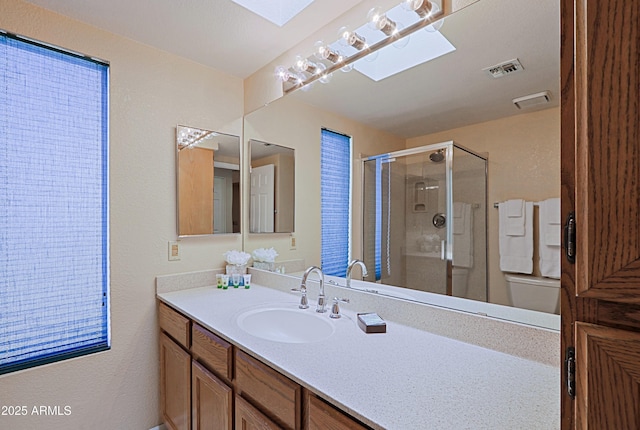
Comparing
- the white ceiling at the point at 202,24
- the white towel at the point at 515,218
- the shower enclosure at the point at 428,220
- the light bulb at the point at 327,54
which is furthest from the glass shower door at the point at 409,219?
the white ceiling at the point at 202,24

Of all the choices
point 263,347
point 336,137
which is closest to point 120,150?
A: point 336,137

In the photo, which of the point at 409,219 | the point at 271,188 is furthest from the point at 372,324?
the point at 271,188

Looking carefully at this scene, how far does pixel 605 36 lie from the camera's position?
45 centimetres

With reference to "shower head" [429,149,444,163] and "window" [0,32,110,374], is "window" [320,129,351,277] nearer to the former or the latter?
"shower head" [429,149,444,163]

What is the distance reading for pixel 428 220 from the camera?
4.52 ft

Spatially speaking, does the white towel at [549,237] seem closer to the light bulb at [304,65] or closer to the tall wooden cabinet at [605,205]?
the tall wooden cabinet at [605,205]

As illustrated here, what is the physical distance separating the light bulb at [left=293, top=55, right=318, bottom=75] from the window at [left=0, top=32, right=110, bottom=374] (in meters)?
1.09

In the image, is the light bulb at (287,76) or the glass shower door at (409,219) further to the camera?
the light bulb at (287,76)

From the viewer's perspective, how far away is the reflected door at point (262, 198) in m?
2.29

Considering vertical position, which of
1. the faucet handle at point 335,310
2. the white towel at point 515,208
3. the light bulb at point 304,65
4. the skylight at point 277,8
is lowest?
the faucet handle at point 335,310

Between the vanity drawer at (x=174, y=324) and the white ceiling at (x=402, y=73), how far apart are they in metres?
1.42

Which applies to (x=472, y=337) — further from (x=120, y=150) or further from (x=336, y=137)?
(x=120, y=150)

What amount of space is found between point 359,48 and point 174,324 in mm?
1783

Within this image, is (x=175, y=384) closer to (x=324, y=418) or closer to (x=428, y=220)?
(x=324, y=418)
